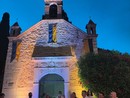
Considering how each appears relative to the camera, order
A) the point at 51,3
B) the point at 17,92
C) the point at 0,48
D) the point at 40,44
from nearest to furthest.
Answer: the point at 17,92 < the point at 40,44 < the point at 51,3 < the point at 0,48

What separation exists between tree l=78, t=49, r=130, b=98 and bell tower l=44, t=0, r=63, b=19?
19.2 feet

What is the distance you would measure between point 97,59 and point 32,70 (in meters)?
5.34

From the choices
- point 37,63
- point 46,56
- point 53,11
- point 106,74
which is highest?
point 53,11

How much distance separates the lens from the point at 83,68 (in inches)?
635

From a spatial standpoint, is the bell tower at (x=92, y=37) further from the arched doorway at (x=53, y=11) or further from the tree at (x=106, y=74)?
the arched doorway at (x=53, y=11)

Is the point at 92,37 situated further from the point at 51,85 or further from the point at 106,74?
the point at 51,85

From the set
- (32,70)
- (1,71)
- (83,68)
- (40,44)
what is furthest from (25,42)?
(83,68)

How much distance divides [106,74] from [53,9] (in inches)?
340

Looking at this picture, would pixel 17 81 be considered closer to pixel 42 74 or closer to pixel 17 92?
pixel 17 92

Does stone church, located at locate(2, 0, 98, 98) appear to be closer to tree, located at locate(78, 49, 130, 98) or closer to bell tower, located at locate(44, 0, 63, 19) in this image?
bell tower, located at locate(44, 0, 63, 19)

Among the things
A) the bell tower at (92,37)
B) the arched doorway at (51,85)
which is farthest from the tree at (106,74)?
the arched doorway at (51,85)

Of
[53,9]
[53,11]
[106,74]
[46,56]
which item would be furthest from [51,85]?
[53,9]

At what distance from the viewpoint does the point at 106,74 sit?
15.4 meters

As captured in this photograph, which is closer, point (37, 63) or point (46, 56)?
point (46, 56)
